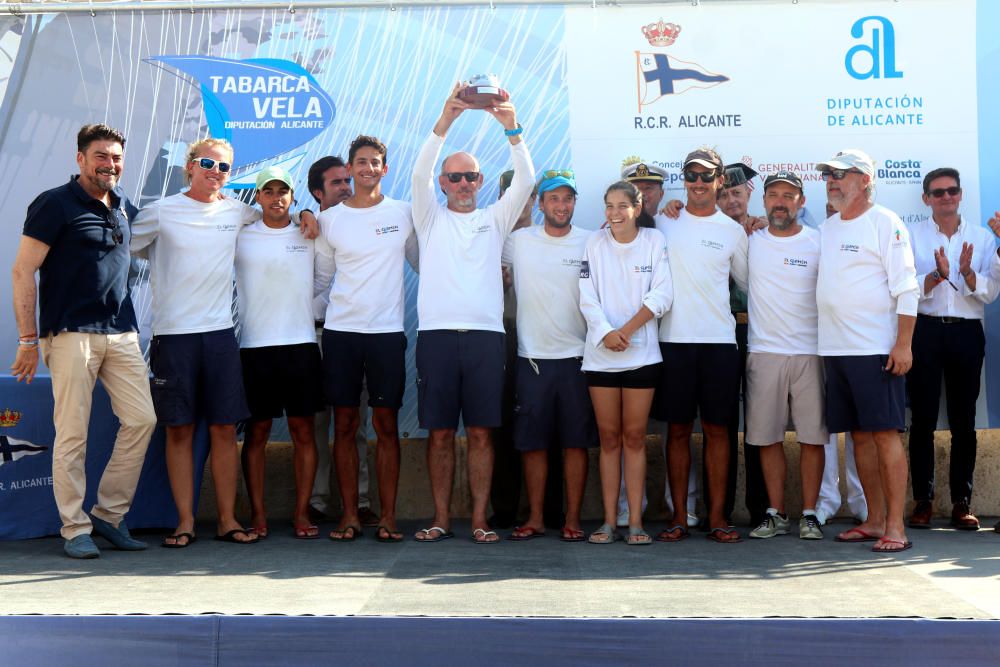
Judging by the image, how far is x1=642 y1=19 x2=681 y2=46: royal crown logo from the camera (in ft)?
18.3

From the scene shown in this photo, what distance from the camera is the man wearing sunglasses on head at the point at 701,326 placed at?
15.9 feet

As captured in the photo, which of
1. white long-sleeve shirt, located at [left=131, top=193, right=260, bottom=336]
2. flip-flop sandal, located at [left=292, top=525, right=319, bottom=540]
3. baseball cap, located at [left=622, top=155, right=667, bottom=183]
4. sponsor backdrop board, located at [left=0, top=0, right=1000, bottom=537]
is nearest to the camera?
white long-sleeve shirt, located at [left=131, top=193, right=260, bottom=336]

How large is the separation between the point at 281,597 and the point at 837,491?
3.10 metres

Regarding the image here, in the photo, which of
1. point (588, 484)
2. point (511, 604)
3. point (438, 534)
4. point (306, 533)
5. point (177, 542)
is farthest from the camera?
point (588, 484)

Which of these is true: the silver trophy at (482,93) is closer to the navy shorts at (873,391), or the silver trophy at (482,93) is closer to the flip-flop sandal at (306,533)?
the navy shorts at (873,391)

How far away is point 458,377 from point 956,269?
2461 millimetres

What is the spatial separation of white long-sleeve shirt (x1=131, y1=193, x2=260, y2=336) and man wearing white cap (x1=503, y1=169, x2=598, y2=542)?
1.33 meters

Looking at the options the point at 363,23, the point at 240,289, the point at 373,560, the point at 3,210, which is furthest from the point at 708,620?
the point at 3,210

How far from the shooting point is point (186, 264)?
15.7 ft

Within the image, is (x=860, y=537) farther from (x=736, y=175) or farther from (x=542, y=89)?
(x=542, y=89)

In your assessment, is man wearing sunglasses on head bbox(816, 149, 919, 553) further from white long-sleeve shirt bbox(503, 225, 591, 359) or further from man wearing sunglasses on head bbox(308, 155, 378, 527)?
man wearing sunglasses on head bbox(308, 155, 378, 527)

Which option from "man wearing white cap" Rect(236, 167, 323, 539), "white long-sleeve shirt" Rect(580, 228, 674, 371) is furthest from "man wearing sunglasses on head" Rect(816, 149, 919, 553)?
"man wearing white cap" Rect(236, 167, 323, 539)

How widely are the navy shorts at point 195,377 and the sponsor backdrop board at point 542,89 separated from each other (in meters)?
1.09

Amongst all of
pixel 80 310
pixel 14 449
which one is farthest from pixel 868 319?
pixel 14 449
